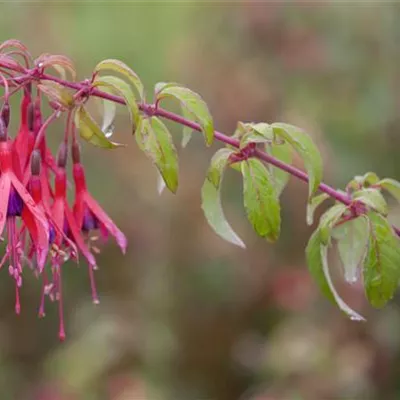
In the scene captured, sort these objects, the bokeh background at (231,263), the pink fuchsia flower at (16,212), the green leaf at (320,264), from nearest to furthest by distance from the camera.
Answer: the pink fuchsia flower at (16,212) → the green leaf at (320,264) → the bokeh background at (231,263)

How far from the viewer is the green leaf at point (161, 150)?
63 centimetres

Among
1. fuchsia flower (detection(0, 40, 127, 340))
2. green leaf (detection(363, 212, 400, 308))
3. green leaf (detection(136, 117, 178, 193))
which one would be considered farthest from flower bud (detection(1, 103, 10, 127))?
green leaf (detection(363, 212, 400, 308))

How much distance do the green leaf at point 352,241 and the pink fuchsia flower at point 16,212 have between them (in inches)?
12.4

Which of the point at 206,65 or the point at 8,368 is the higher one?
the point at 206,65

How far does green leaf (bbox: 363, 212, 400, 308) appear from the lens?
0.67 metres

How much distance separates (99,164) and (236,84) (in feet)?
1.60

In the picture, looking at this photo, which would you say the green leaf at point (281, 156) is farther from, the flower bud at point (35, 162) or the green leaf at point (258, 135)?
the flower bud at point (35, 162)

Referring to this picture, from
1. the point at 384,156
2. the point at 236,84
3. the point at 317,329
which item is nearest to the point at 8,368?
the point at 317,329

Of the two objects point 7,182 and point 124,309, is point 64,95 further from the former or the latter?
point 124,309

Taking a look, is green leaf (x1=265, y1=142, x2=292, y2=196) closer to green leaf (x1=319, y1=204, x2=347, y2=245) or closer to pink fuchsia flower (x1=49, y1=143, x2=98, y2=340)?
green leaf (x1=319, y1=204, x2=347, y2=245)

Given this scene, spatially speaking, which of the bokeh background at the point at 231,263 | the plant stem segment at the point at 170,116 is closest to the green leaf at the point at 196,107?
the plant stem segment at the point at 170,116

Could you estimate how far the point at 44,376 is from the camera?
196 cm

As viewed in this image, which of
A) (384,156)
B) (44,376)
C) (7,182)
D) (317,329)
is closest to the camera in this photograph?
(7,182)

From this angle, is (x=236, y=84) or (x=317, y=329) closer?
(x=317, y=329)
